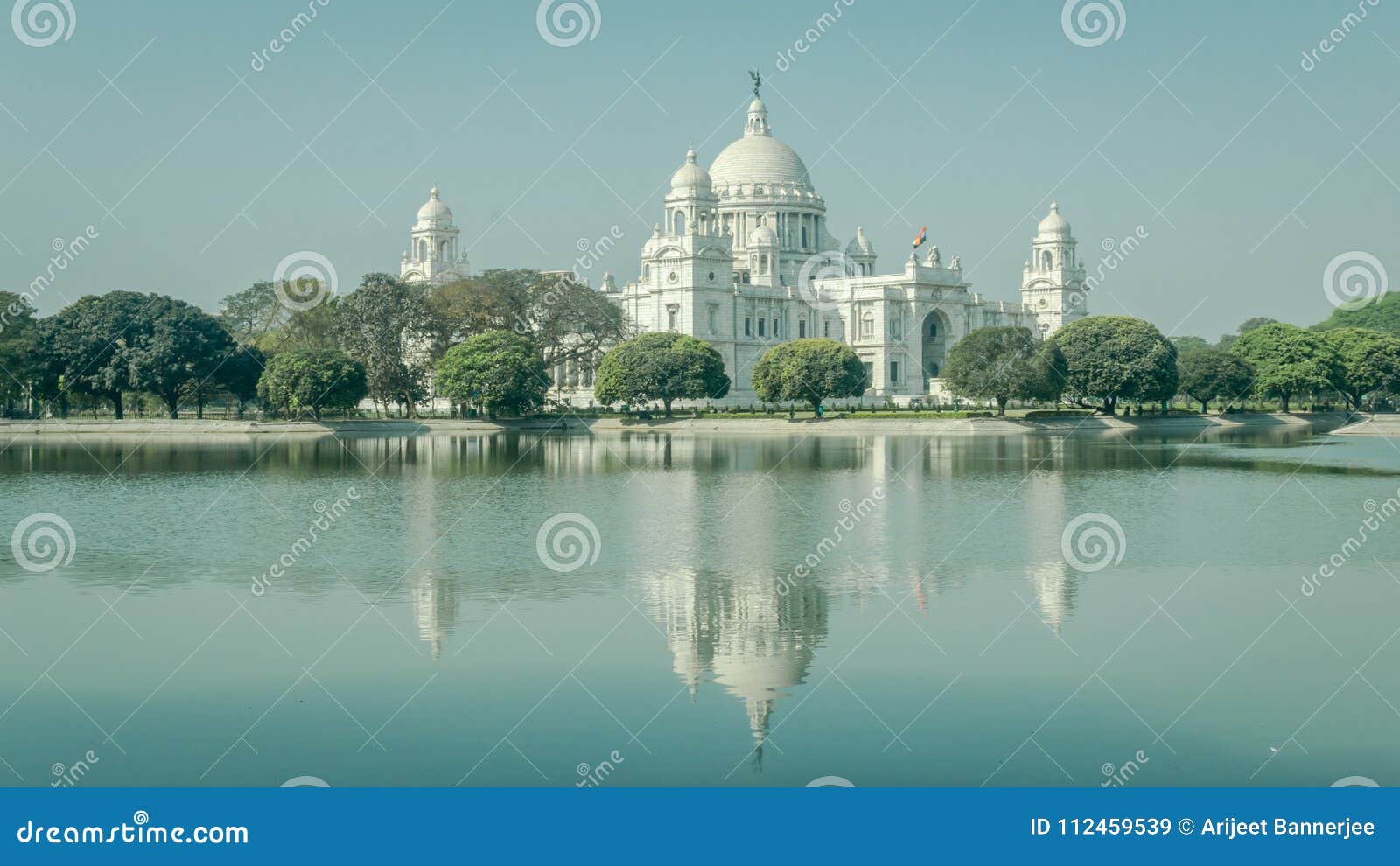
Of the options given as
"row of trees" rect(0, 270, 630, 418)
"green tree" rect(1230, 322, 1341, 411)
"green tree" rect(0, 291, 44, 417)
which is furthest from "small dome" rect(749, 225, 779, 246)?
"green tree" rect(0, 291, 44, 417)

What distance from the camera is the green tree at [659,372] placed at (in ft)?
267

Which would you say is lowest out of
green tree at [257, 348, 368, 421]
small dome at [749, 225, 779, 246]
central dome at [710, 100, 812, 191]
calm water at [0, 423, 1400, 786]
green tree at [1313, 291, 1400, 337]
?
calm water at [0, 423, 1400, 786]

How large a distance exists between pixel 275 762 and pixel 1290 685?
9.48 metres

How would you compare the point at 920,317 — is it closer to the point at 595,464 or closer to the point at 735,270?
the point at 735,270

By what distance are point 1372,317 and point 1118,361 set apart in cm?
8445

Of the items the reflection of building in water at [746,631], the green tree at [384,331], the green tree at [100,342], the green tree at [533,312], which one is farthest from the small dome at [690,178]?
the reflection of building in water at [746,631]

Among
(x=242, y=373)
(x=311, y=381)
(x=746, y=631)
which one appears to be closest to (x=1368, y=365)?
(x=311, y=381)

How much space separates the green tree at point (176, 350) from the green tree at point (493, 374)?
11.6 m

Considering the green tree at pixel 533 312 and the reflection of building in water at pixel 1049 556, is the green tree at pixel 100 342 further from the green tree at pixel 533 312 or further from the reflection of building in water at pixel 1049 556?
the reflection of building in water at pixel 1049 556

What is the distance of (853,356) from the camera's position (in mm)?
85000

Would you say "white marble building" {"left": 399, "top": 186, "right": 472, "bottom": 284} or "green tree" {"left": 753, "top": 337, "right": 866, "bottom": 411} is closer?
"green tree" {"left": 753, "top": 337, "right": 866, "bottom": 411}

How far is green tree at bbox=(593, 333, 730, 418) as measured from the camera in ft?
267

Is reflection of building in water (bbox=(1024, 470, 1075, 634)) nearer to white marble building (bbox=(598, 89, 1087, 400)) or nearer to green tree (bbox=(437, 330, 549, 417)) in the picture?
green tree (bbox=(437, 330, 549, 417))

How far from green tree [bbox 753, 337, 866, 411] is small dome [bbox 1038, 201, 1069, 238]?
48.4m
